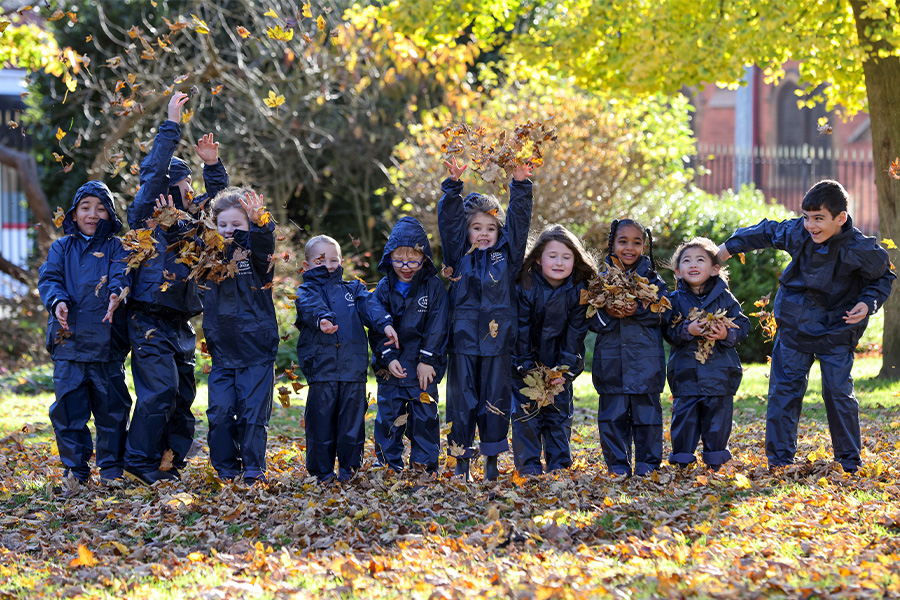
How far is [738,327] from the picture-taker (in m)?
6.00

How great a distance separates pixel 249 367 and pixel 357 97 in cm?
1063

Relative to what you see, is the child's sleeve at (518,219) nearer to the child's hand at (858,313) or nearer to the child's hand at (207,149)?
the child's hand at (207,149)

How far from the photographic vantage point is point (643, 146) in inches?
558

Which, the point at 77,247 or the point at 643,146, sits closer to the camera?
the point at 77,247

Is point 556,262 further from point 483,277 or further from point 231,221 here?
point 231,221

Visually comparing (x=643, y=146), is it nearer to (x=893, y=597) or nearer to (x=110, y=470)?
(x=110, y=470)

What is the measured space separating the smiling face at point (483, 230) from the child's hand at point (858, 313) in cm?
225

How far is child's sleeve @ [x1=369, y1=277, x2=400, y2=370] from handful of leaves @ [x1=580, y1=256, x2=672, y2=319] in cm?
126

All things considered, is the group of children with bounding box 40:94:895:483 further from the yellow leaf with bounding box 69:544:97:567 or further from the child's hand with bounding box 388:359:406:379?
the yellow leaf with bounding box 69:544:97:567

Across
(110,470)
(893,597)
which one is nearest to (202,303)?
(110,470)

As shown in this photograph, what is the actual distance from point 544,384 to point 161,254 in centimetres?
262

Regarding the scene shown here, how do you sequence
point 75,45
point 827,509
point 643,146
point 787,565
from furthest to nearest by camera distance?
point 75,45, point 643,146, point 827,509, point 787,565

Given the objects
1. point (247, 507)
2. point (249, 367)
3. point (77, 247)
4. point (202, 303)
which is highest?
point (77, 247)

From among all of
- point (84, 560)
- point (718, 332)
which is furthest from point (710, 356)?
point (84, 560)
